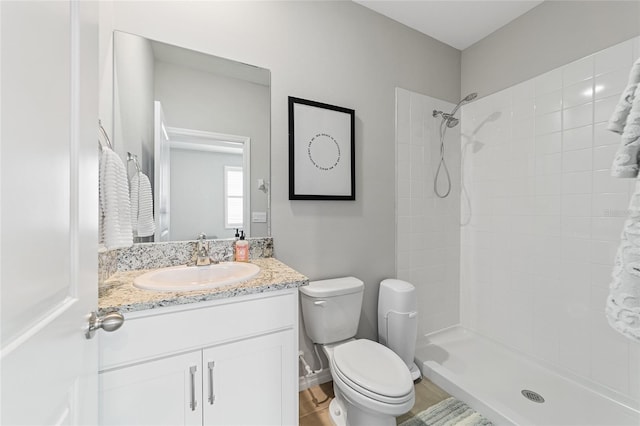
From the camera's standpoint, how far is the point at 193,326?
948 millimetres

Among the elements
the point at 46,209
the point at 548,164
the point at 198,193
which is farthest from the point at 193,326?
the point at 548,164

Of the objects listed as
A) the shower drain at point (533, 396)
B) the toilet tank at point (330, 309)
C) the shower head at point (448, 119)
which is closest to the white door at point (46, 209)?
the toilet tank at point (330, 309)

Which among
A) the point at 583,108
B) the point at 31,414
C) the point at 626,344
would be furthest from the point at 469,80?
the point at 31,414

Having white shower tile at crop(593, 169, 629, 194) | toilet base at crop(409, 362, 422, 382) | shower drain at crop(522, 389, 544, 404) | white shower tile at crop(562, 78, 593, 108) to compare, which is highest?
white shower tile at crop(562, 78, 593, 108)

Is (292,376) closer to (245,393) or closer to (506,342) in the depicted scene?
(245,393)

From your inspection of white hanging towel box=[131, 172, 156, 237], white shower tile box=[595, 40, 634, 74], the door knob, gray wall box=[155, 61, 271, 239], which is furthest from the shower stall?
the door knob

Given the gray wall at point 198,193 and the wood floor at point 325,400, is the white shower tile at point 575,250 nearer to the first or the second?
the wood floor at point 325,400

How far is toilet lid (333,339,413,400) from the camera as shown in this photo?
1160mm

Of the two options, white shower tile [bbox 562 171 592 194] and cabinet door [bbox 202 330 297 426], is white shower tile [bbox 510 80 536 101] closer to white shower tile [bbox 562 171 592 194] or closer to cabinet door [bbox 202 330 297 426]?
white shower tile [bbox 562 171 592 194]

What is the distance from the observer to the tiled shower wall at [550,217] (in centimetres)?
159

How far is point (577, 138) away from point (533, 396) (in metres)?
1.61

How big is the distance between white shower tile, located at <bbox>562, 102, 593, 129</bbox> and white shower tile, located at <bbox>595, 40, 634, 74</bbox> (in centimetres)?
20

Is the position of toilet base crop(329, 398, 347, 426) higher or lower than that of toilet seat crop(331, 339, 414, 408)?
lower

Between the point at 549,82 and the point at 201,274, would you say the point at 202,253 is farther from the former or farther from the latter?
the point at 549,82
